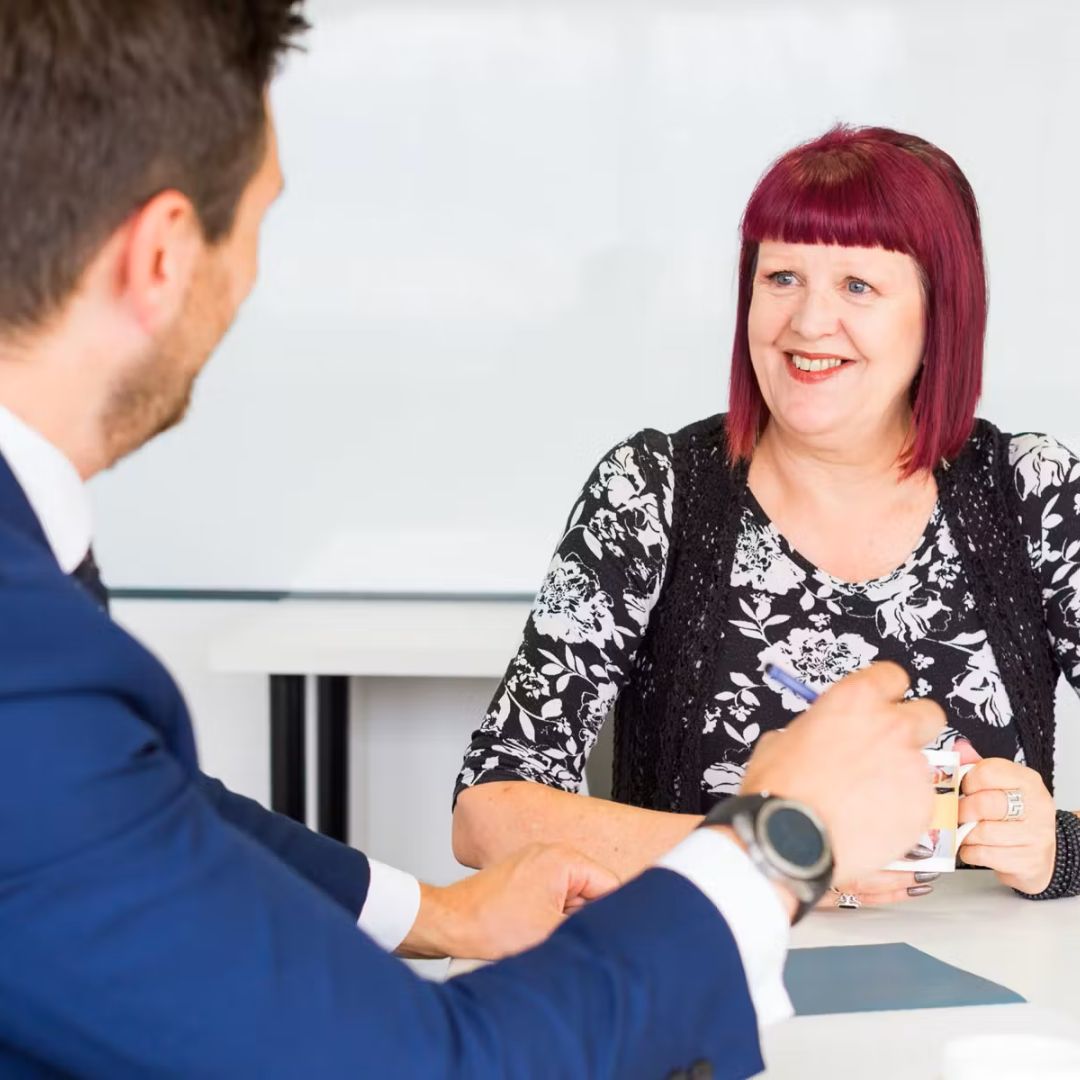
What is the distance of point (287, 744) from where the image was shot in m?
2.86

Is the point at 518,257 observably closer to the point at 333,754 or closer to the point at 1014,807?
the point at 333,754

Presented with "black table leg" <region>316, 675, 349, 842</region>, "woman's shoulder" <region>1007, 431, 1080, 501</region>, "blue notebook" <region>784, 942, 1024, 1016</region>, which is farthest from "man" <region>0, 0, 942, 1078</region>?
"black table leg" <region>316, 675, 349, 842</region>

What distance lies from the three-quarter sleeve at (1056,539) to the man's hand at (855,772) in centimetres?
96

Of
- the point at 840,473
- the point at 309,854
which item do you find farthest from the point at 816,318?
the point at 309,854

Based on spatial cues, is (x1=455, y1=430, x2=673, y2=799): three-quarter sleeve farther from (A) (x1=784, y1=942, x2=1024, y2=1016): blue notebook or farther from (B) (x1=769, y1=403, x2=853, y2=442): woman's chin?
(A) (x1=784, y1=942, x2=1024, y2=1016): blue notebook

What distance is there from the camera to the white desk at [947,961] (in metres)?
1.00

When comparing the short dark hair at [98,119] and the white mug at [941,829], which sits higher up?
the short dark hair at [98,119]

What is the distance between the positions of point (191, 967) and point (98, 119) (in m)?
0.40

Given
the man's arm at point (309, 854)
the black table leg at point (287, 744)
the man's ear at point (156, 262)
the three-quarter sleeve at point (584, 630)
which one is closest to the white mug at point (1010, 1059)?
the man's arm at point (309, 854)

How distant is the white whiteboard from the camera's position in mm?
2975

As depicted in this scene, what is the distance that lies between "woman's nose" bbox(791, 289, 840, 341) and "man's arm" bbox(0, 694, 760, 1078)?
1.14m

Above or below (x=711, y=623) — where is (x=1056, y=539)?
above

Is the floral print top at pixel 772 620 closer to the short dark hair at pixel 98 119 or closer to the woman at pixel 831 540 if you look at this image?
the woman at pixel 831 540

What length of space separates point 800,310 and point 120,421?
1121 mm
